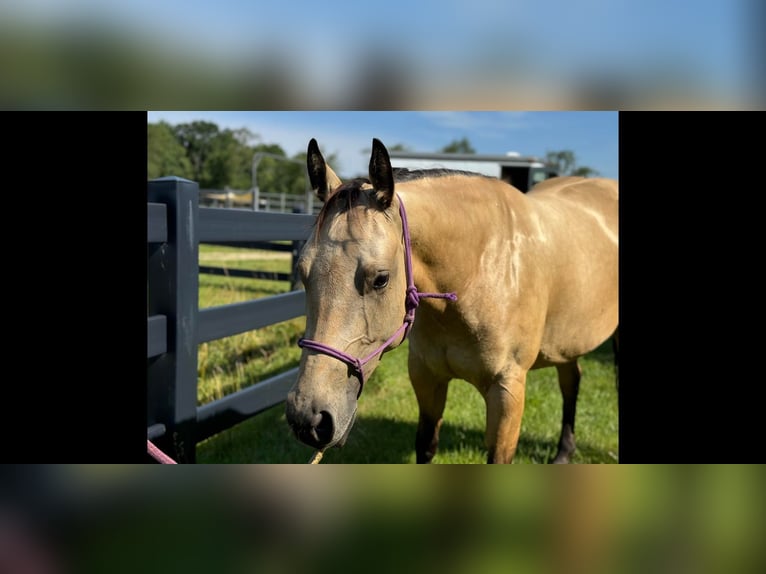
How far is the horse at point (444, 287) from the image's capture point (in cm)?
181

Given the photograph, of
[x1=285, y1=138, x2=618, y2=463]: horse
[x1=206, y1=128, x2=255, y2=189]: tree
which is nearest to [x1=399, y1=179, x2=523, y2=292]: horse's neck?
[x1=285, y1=138, x2=618, y2=463]: horse

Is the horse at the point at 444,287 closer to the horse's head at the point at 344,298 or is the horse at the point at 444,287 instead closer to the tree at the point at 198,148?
the horse's head at the point at 344,298

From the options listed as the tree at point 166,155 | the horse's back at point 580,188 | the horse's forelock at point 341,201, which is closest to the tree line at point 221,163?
the tree at point 166,155

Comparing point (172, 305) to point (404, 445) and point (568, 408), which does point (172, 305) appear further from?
point (568, 408)

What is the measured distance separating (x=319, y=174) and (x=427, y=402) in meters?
1.50

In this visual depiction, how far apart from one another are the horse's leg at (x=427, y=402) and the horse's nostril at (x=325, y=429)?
1091mm

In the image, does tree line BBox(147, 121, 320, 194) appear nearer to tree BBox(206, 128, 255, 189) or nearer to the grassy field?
tree BBox(206, 128, 255, 189)

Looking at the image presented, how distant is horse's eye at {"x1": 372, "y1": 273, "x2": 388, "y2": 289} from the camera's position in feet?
6.10

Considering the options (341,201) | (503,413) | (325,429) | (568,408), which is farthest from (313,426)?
(568,408)
